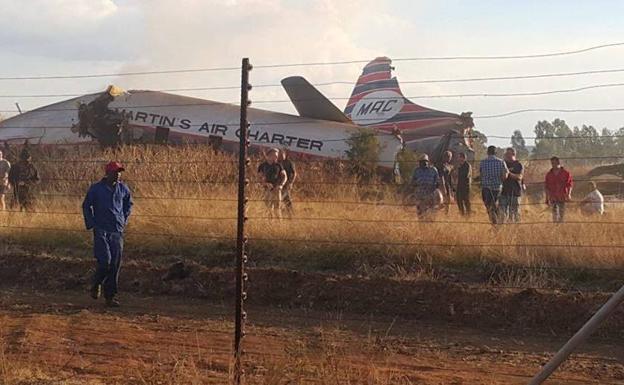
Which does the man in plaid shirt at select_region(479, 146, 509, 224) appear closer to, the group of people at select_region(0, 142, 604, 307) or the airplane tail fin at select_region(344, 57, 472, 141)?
the group of people at select_region(0, 142, 604, 307)

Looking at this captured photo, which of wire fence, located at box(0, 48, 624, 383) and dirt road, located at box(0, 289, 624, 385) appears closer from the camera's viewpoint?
dirt road, located at box(0, 289, 624, 385)

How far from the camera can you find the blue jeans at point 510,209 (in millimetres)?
11824

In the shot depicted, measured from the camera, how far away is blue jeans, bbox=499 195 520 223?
1182 centimetres

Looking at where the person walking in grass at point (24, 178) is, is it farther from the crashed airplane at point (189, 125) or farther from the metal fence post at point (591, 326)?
the metal fence post at point (591, 326)

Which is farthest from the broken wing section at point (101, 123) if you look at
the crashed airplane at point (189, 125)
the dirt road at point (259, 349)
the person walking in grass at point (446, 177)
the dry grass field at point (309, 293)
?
the dirt road at point (259, 349)

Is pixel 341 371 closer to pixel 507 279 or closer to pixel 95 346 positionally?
pixel 95 346

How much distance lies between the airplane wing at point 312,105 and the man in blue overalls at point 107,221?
15715 mm

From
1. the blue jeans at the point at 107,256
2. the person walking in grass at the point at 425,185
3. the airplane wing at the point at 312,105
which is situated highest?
the airplane wing at the point at 312,105

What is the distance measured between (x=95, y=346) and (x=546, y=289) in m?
4.98

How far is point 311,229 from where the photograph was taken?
1206 cm

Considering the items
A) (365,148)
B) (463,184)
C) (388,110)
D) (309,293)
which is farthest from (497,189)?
(388,110)

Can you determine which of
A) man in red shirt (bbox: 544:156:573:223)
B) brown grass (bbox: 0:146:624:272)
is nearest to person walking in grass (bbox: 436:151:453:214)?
brown grass (bbox: 0:146:624:272)

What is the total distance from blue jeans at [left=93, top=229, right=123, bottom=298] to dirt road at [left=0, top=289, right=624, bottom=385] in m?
0.30

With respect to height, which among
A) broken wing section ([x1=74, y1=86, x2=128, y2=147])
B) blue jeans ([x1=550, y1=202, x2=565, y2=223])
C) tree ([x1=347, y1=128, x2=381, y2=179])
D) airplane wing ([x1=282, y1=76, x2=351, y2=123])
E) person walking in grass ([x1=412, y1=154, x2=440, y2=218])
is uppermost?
airplane wing ([x1=282, y1=76, x2=351, y2=123])
